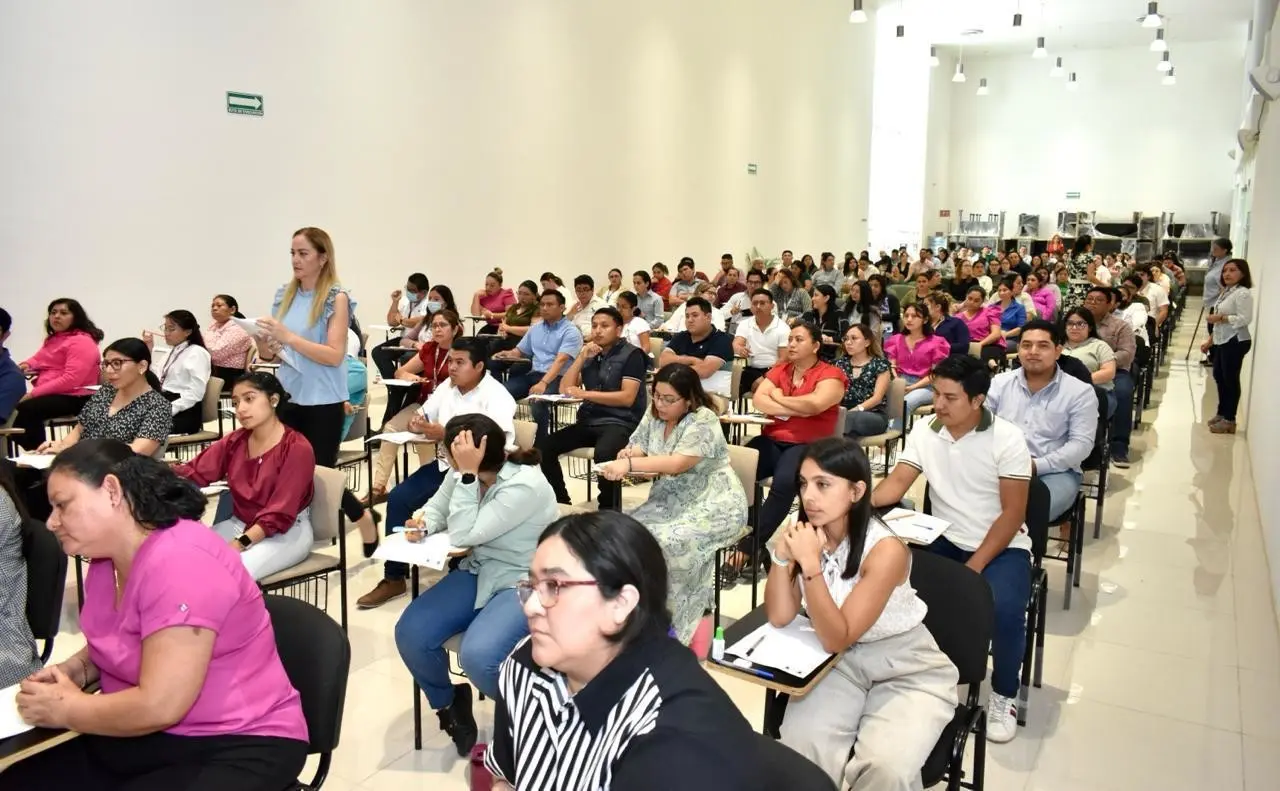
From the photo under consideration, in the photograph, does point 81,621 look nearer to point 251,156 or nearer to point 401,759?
point 401,759

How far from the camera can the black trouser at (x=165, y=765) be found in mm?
1928

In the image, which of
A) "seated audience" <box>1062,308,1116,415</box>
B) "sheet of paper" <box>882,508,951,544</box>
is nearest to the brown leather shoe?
"sheet of paper" <box>882,508,951,544</box>

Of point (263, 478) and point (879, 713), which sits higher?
point (263, 478)

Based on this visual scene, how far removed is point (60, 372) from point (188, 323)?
1067 millimetres

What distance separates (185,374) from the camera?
551 cm

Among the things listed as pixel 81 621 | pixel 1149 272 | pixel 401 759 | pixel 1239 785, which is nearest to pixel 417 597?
pixel 401 759

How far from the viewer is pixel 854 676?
2.41 meters

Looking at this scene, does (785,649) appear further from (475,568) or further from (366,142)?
(366,142)

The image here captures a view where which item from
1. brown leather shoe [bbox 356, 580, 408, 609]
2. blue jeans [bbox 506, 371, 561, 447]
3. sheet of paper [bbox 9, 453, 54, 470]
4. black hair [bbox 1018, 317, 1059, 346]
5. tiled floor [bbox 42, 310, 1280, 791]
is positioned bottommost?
tiled floor [bbox 42, 310, 1280, 791]

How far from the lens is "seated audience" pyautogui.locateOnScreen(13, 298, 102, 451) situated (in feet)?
19.0

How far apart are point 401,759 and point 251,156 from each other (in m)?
6.82

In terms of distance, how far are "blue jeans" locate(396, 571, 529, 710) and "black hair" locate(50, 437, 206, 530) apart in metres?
0.98

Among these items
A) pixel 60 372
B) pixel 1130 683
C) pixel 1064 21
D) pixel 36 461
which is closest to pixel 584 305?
pixel 60 372

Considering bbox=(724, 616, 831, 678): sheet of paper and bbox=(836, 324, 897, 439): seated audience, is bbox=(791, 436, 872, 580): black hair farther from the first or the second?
bbox=(836, 324, 897, 439): seated audience
